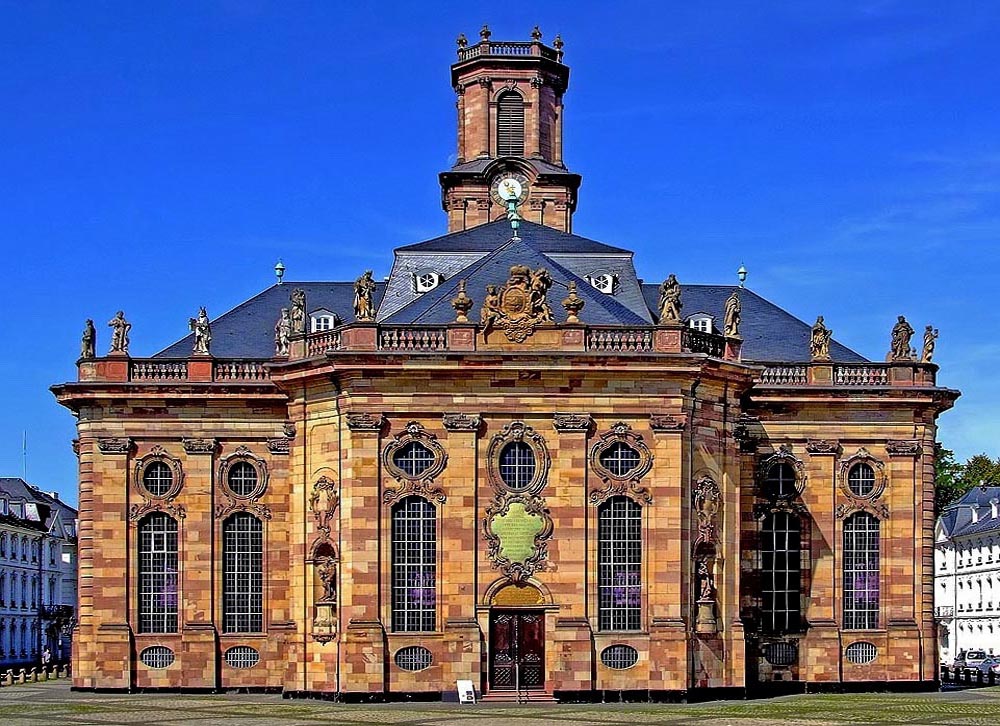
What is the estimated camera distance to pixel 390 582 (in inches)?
2254

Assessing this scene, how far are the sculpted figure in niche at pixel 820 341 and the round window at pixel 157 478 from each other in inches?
972

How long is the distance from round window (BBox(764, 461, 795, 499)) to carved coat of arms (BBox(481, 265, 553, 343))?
1309 cm

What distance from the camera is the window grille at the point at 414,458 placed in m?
57.9

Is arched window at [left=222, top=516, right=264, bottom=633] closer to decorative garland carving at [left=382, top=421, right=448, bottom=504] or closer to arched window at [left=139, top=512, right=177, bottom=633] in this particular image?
arched window at [left=139, top=512, right=177, bottom=633]

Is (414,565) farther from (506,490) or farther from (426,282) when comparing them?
(426,282)

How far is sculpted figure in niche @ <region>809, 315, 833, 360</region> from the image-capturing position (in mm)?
67188

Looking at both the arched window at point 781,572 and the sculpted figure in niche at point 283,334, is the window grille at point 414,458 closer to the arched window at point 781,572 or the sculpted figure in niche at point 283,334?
the sculpted figure in niche at point 283,334

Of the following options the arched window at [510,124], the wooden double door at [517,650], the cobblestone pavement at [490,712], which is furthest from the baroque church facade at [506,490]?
the arched window at [510,124]

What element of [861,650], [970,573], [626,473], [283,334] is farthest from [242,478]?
[970,573]

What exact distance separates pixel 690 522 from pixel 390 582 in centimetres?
1010

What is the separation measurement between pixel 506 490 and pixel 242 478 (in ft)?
40.6

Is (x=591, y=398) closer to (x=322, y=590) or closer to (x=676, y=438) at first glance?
(x=676, y=438)

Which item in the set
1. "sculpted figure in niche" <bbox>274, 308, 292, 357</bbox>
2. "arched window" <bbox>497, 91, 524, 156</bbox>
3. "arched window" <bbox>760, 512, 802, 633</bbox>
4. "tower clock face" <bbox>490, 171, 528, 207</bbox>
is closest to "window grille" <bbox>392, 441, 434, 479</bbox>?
"sculpted figure in niche" <bbox>274, 308, 292, 357</bbox>

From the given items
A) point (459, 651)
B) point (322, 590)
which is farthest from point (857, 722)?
point (322, 590)
